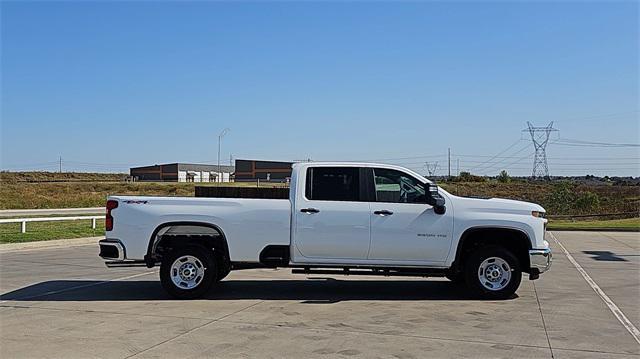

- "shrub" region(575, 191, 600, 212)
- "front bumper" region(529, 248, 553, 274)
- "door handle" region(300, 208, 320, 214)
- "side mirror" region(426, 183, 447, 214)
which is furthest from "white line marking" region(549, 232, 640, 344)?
"shrub" region(575, 191, 600, 212)

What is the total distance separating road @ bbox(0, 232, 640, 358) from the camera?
706cm

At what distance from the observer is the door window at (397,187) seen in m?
10.1

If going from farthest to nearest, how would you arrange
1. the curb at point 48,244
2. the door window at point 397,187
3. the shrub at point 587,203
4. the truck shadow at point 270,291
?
1. the shrub at point 587,203
2. the curb at point 48,244
3. the truck shadow at point 270,291
4. the door window at point 397,187

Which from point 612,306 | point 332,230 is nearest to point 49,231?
point 332,230

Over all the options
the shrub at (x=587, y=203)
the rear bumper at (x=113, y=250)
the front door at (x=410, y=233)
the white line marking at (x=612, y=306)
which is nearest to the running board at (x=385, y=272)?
the front door at (x=410, y=233)

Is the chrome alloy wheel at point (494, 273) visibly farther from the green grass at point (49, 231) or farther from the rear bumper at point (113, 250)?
the green grass at point (49, 231)

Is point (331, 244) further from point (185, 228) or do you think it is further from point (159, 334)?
point (159, 334)

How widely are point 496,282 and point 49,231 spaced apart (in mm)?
17400

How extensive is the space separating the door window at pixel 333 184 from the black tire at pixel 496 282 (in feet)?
6.69

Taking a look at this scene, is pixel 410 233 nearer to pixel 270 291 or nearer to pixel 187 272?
pixel 270 291

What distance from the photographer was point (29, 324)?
822cm

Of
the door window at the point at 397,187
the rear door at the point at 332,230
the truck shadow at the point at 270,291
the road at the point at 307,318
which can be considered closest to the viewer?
the road at the point at 307,318

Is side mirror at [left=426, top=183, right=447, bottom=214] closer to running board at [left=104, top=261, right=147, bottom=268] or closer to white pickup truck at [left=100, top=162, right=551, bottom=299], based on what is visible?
white pickup truck at [left=100, top=162, right=551, bottom=299]

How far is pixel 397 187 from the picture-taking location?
10.2 meters
